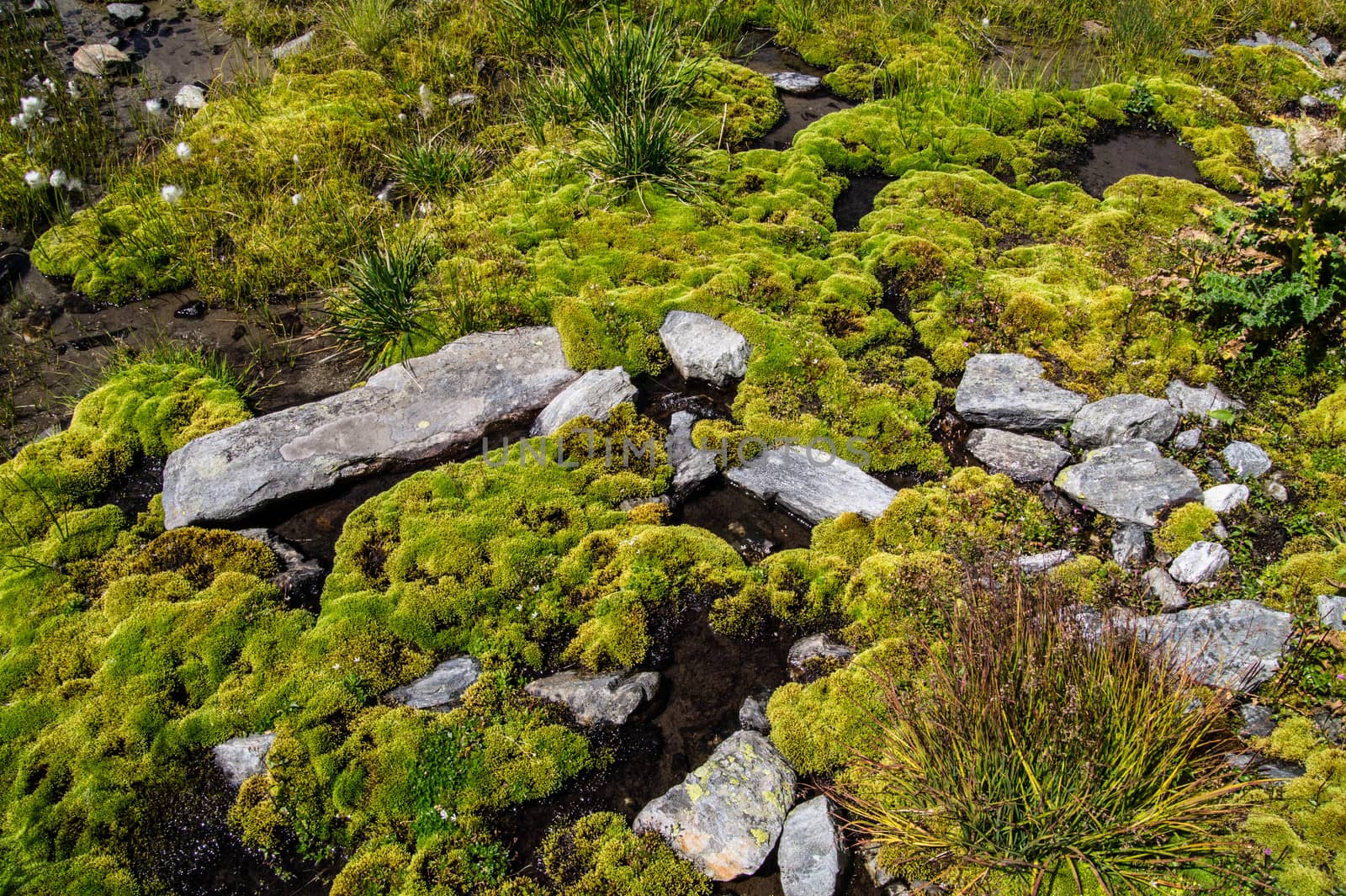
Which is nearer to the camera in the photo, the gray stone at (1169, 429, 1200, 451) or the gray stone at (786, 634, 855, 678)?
the gray stone at (786, 634, 855, 678)

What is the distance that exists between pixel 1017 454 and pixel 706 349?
2.78 meters

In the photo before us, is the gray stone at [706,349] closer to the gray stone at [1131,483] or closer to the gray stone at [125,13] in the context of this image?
the gray stone at [1131,483]

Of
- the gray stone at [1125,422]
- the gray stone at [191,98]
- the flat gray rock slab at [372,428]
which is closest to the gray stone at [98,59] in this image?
the gray stone at [191,98]

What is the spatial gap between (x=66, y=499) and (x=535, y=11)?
8.66m

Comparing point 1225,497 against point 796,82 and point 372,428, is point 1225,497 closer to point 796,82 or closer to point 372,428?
point 372,428

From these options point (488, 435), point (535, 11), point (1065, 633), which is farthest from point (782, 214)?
point (1065, 633)

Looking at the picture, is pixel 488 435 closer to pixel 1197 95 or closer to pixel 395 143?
pixel 395 143

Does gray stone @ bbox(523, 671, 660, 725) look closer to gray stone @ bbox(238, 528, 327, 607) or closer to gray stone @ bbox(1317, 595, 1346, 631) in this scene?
gray stone @ bbox(238, 528, 327, 607)

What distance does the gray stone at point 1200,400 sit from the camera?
264 inches

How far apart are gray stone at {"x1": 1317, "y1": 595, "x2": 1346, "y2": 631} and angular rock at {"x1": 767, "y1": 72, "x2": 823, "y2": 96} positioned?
29.7 feet

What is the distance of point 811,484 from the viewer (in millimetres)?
6426

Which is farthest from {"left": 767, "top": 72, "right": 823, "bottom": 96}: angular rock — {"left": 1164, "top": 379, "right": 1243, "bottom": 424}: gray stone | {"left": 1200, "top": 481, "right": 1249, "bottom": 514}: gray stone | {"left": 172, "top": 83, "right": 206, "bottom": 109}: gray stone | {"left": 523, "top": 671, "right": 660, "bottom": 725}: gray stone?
{"left": 523, "top": 671, "right": 660, "bottom": 725}: gray stone

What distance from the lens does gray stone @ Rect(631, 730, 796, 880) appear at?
442 cm

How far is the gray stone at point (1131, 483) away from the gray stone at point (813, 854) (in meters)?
3.26
